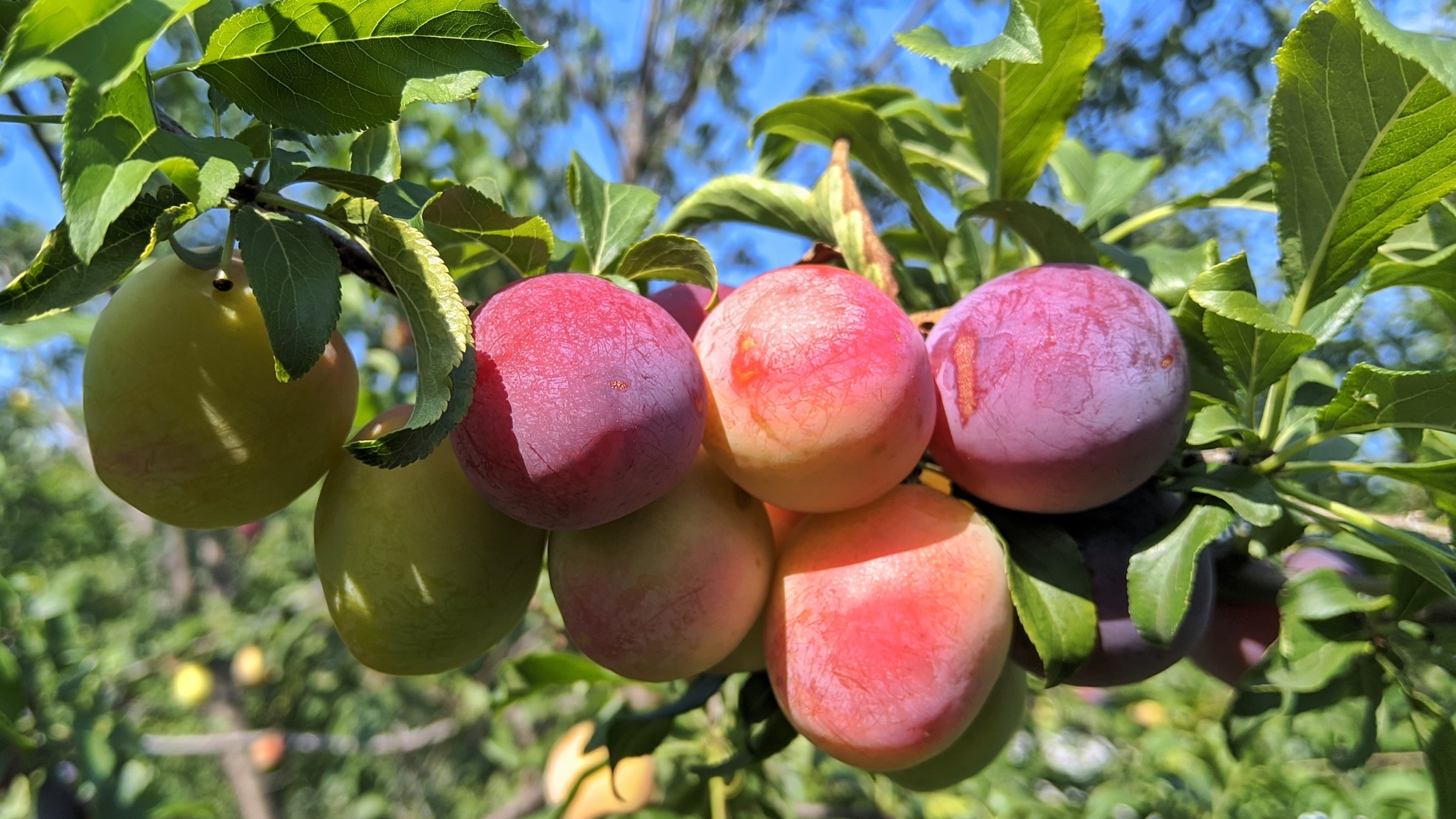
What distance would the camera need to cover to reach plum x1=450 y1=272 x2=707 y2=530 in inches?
18.0

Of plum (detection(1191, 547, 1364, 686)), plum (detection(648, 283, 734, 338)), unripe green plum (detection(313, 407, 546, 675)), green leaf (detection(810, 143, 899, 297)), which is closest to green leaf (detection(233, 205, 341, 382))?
unripe green plum (detection(313, 407, 546, 675))

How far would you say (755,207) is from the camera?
739 millimetres

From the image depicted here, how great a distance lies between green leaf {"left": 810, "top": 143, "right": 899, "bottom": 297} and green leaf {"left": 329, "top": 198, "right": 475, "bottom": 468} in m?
0.33

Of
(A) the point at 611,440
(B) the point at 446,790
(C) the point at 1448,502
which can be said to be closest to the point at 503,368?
(A) the point at 611,440

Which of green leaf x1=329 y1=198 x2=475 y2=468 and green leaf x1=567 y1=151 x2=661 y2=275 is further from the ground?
green leaf x1=329 y1=198 x2=475 y2=468

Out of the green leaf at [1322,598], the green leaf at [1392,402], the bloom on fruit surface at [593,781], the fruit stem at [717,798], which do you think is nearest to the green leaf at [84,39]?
the green leaf at [1392,402]

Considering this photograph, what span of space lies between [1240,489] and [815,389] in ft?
0.99

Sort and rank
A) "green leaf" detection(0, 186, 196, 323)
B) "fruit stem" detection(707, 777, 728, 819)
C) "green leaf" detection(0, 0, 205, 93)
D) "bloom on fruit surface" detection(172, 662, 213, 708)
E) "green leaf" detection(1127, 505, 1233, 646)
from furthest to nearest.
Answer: "bloom on fruit surface" detection(172, 662, 213, 708), "fruit stem" detection(707, 777, 728, 819), "green leaf" detection(1127, 505, 1233, 646), "green leaf" detection(0, 186, 196, 323), "green leaf" detection(0, 0, 205, 93)

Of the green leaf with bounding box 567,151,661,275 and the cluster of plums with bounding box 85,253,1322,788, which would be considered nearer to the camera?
the cluster of plums with bounding box 85,253,1322,788

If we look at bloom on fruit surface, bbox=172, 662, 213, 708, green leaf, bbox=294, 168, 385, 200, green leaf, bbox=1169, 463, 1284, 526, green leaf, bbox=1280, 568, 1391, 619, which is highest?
green leaf, bbox=294, 168, 385, 200

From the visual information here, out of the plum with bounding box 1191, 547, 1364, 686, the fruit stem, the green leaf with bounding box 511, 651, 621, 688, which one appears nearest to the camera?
the plum with bounding box 1191, 547, 1364, 686

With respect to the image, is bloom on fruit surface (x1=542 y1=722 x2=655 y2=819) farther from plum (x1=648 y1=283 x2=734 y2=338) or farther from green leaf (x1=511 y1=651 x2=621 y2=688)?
plum (x1=648 y1=283 x2=734 y2=338)

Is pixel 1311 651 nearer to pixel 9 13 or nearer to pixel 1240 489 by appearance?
pixel 1240 489

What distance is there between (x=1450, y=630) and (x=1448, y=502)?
0.11 meters
